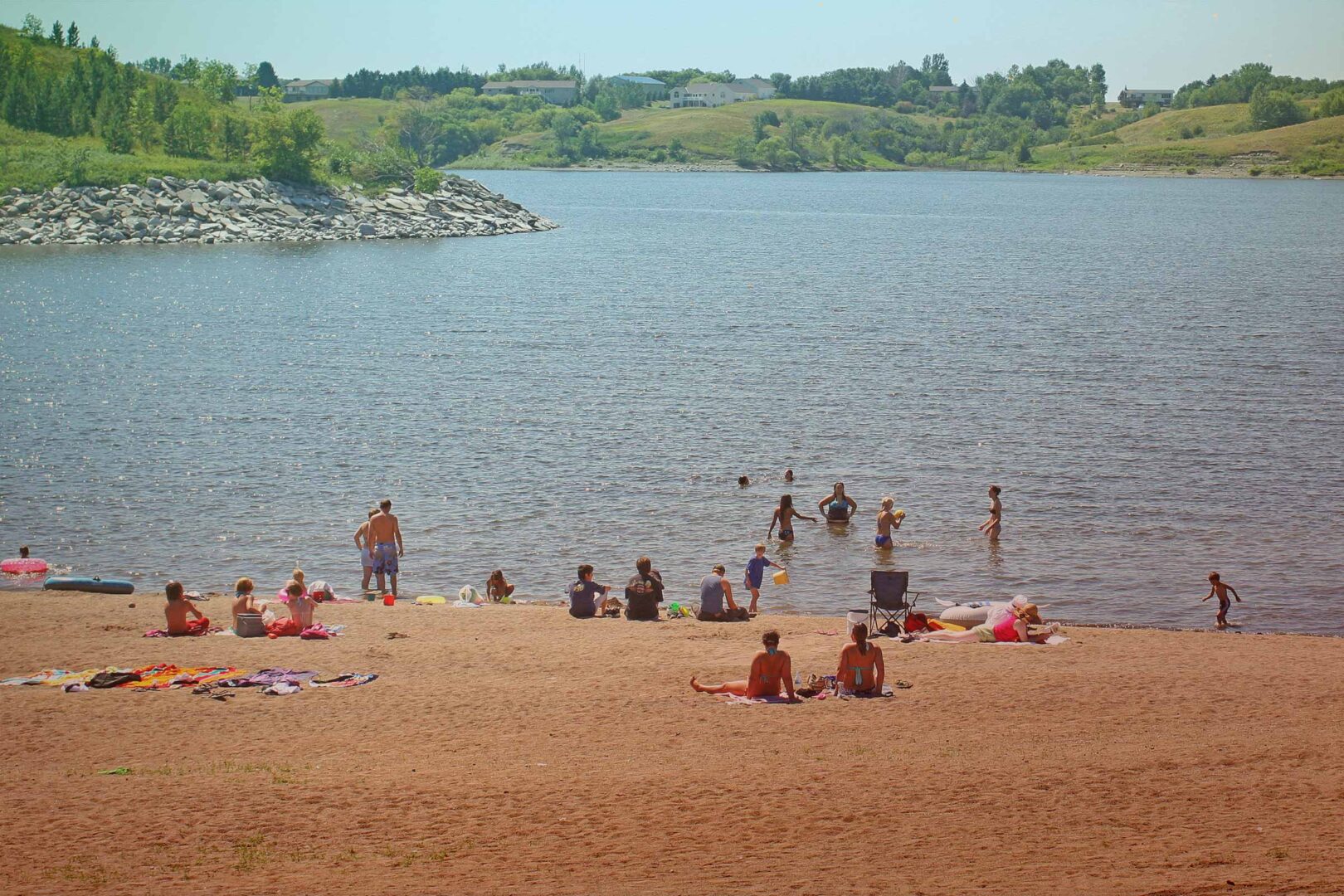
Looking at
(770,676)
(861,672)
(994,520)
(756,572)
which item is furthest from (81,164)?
(861,672)

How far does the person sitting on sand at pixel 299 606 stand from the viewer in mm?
20500

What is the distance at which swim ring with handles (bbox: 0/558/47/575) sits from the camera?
25500mm

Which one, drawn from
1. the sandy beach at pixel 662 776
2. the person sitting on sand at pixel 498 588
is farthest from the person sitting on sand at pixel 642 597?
the person sitting on sand at pixel 498 588

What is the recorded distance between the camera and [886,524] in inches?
1108

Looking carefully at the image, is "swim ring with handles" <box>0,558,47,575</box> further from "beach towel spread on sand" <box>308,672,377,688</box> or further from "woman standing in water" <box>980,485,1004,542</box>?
"woman standing in water" <box>980,485,1004,542</box>

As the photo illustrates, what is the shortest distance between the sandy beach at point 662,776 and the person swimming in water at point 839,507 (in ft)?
32.9

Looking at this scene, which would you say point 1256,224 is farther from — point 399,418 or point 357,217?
point 399,418

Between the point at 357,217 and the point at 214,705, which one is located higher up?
the point at 357,217

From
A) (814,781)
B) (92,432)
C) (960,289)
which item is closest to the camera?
(814,781)

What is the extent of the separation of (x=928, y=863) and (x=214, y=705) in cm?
936

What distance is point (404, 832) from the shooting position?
13.0m

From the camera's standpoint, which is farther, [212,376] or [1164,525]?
[212,376]

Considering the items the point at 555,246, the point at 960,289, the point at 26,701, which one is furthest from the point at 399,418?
the point at 555,246

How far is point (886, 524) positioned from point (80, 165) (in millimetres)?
89509
